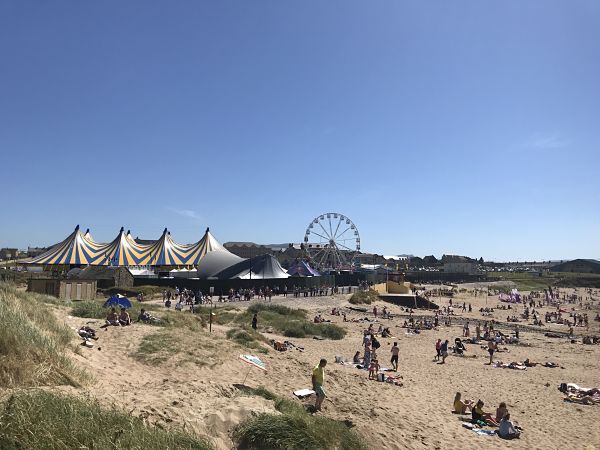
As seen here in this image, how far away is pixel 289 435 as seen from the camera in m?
5.61

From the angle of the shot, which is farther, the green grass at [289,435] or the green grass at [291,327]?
the green grass at [291,327]

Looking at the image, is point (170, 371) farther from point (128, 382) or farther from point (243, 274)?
point (243, 274)

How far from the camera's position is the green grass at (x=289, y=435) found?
217 inches

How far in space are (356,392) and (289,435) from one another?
5.61 metres

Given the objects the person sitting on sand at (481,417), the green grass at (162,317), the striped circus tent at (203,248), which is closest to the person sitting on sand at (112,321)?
the green grass at (162,317)

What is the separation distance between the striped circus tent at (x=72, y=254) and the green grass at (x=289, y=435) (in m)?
38.2

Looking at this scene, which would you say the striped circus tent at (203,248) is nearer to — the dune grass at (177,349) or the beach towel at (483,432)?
the dune grass at (177,349)

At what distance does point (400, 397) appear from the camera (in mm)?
11008

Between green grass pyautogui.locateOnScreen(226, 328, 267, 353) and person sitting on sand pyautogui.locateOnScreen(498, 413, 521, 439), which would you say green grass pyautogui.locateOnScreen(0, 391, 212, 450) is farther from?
green grass pyautogui.locateOnScreen(226, 328, 267, 353)

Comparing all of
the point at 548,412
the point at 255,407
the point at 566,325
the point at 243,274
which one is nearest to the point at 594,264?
the point at 566,325

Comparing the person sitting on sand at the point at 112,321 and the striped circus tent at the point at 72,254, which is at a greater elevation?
the striped circus tent at the point at 72,254

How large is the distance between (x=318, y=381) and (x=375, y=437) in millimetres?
1533

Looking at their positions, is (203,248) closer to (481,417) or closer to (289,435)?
(481,417)

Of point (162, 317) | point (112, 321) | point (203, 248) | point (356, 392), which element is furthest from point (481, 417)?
point (203, 248)
